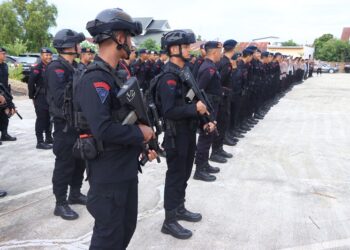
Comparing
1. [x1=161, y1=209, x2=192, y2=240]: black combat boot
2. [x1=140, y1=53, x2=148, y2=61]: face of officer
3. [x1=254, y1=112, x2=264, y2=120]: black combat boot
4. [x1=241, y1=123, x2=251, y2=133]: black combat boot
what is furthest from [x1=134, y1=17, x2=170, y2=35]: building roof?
[x1=161, y1=209, x2=192, y2=240]: black combat boot

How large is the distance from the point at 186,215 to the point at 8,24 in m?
34.5

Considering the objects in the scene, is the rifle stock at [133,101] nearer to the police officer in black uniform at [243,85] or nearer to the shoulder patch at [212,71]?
the shoulder patch at [212,71]

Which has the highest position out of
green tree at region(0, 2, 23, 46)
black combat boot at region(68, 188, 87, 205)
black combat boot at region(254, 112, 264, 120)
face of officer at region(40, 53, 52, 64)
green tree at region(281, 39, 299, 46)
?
green tree at region(0, 2, 23, 46)

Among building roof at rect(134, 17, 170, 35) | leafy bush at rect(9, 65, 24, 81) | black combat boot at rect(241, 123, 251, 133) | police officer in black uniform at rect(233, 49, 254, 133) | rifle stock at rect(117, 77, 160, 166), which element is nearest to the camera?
rifle stock at rect(117, 77, 160, 166)

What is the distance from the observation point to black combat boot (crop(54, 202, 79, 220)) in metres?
3.96

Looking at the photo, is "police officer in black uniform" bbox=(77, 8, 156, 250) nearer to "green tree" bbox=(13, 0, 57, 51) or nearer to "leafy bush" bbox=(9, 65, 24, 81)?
"leafy bush" bbox=(9, 65, 24, 81)

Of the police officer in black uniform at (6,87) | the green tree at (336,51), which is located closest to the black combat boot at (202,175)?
the police officer in black uniform at (6,87)

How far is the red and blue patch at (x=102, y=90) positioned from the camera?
2186mm

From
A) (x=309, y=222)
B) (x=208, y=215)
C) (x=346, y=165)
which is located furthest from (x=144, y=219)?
(x=346, y=165)

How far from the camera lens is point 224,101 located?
21.0 feet

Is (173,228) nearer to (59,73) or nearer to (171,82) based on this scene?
(171,82)

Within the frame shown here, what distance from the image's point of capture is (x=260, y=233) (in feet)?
12.3

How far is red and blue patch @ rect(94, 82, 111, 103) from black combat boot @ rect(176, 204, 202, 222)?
7.15ft

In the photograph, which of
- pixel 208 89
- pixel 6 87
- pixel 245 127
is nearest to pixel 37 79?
pixel 6 87
